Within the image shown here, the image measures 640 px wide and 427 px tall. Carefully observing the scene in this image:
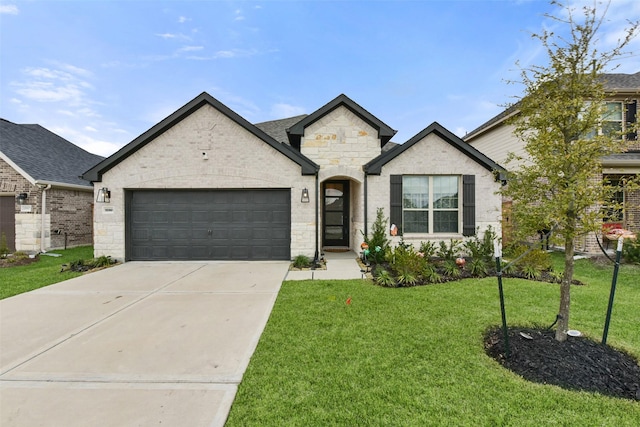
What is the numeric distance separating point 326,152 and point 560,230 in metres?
7.25

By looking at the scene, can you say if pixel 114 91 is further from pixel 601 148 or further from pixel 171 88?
pixel 601 148

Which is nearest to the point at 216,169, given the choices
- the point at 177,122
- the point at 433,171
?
the point at 177,122

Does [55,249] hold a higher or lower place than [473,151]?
lower

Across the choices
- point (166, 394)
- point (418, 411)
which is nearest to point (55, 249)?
point (166, 394)

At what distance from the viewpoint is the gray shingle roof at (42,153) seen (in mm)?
11830

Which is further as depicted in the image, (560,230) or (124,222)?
(124,222)

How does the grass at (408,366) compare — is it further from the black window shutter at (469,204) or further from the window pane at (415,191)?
the window pane at (415,191)

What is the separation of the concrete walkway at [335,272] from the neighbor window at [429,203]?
7.69ft

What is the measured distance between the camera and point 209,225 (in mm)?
9117

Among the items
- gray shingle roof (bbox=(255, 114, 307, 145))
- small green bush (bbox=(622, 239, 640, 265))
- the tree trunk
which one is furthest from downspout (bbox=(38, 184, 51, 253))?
small green bush (bbox=(622, 239, 640, 265))

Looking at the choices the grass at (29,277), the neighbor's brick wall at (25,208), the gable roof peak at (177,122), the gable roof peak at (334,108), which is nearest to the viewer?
the grass at (29,277)

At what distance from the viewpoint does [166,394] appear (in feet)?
8.71

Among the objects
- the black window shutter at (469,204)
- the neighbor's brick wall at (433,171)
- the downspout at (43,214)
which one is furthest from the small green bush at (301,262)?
the downspout at (43,214)

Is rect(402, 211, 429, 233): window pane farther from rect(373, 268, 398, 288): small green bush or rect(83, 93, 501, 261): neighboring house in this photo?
rect(373, 268, 398, 288): small green bush
